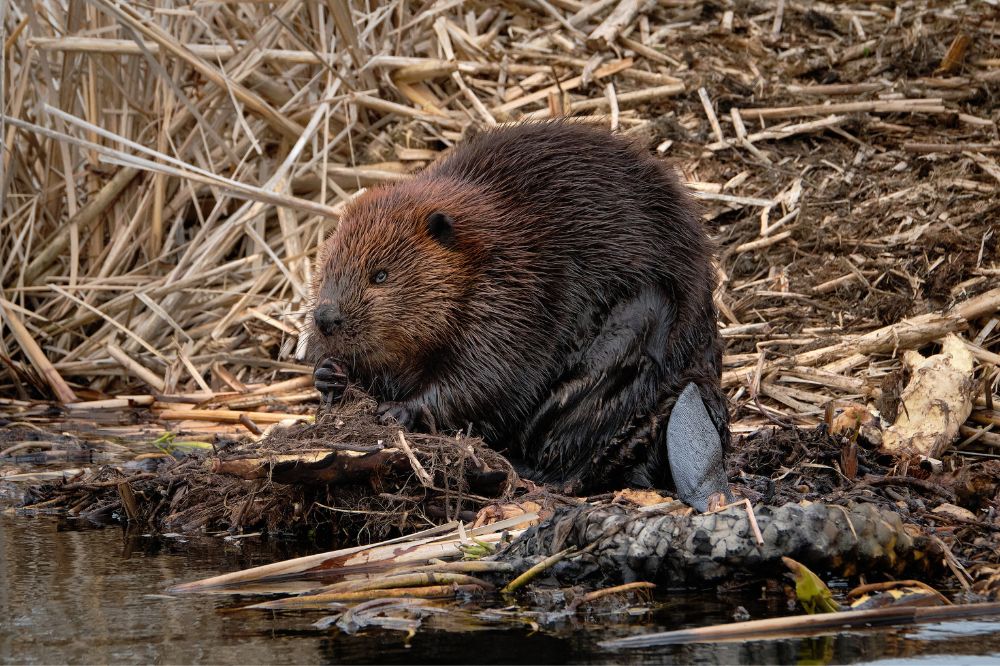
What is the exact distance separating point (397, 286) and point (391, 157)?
9.34 ft

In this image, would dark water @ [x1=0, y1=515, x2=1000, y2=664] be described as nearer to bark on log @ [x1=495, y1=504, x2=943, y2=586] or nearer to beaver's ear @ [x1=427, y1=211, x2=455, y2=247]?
bark on log @ [x1=495, y1=504, x2=943, y2=586]

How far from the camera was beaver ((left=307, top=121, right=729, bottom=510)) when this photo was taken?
4145 mm

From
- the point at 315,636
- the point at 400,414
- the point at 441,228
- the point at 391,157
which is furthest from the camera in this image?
the point at 391,157

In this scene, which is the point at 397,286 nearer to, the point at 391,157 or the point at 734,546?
the point at 734,546

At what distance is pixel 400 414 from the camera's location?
415cm

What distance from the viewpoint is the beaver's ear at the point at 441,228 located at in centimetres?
421

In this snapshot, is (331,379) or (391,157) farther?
(391,157)

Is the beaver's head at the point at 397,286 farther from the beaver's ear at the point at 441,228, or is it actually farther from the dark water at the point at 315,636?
the dark water at the point at 315,636

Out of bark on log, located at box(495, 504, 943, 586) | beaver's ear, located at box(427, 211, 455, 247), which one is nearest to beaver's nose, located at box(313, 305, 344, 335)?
beaver's ear, located at box(427, 211, 455, 247)

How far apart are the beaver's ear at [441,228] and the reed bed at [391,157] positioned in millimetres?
1522

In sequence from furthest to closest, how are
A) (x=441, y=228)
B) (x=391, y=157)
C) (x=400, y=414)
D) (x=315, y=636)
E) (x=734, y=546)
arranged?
(x=391, y=157)
(x=441, y=228)
(x=400, y=414)
(x=734, y=546)
(x=315, y=636)

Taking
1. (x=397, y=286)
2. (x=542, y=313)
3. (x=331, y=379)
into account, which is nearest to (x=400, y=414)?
(x=331, y=379)

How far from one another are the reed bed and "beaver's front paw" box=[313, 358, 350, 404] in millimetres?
1349

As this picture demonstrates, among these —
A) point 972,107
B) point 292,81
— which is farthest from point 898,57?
point 292,81
